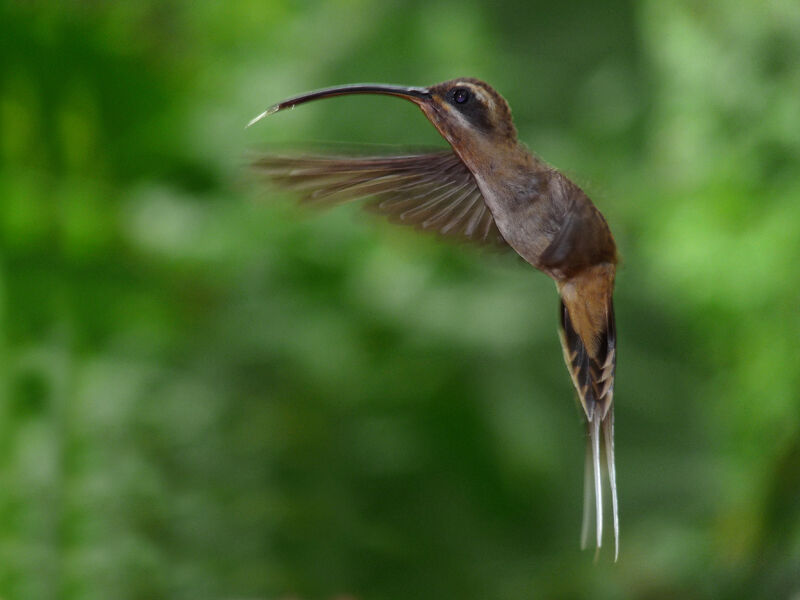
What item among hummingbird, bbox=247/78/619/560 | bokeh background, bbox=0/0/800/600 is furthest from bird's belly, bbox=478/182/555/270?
bokeh background, bbox=0/0/800/600

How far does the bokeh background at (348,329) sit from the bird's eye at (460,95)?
0.60m

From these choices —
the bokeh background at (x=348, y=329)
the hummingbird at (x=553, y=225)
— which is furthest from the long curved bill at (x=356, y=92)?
the bokeh background at (x=348, y=329)

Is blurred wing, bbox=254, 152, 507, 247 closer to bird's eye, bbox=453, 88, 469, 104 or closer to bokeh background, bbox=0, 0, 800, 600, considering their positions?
bird's eye, bbox=453, 88, 469, 104

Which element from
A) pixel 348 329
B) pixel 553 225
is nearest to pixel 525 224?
pixel 553 225

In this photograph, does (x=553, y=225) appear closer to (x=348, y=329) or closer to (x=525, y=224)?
(x=525, y=224)

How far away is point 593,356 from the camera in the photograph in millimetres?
196

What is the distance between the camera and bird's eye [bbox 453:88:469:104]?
0.20m

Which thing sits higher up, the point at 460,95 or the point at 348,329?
the point at 460,95

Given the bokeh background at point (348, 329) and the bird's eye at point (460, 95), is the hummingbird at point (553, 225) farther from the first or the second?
the bokeh background at point (348, 329)

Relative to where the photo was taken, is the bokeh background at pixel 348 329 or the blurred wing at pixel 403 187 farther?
the bokeh background at pixel 348 329

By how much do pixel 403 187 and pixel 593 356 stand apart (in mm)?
103

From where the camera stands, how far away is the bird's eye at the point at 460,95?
0.20 m

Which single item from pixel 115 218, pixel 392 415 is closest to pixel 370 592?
pixel 392 415

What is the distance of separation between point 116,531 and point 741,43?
90cm
